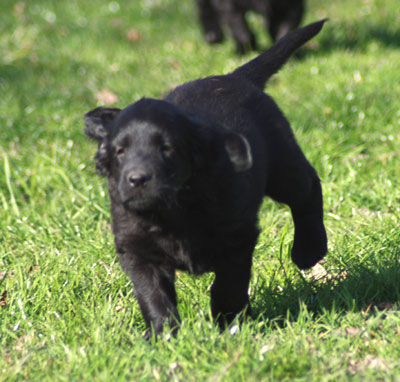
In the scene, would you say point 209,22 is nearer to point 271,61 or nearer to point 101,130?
point 271,61

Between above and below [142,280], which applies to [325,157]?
below

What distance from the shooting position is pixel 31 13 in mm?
8961

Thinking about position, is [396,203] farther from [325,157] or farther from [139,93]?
[139,93]

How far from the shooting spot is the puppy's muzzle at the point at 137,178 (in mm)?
2111

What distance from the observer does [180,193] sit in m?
2.32

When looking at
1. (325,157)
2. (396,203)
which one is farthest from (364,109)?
(396,203)

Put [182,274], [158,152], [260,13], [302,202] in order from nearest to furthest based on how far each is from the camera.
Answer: [158,152]
[182,274]
[302,202]
[260,13]

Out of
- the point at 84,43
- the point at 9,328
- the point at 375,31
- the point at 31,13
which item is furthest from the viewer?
the point at 31,13

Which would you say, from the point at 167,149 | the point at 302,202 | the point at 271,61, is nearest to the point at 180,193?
the point at 167,149

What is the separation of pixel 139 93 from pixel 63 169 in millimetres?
1415

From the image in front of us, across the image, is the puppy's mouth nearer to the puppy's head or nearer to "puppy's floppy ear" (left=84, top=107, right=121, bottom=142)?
the puppy's head

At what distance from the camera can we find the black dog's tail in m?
3.12

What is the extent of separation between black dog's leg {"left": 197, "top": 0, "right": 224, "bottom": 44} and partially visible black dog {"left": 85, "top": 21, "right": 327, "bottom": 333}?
478cm

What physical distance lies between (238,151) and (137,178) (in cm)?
37
